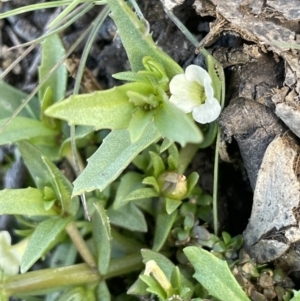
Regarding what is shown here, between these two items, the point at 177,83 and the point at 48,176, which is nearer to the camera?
the point at 177,83

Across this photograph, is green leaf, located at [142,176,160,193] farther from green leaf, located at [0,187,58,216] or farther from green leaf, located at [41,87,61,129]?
green leaf, located at [41,87,61,129]

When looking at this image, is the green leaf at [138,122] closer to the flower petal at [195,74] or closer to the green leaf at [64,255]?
the flower petal at [195,74]

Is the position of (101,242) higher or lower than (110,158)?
lower

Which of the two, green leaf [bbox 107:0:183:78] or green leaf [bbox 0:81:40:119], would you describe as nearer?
green leaf [bbox 107:0:183:78]

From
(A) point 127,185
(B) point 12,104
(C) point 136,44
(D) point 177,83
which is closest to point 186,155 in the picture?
(A) point 127,185

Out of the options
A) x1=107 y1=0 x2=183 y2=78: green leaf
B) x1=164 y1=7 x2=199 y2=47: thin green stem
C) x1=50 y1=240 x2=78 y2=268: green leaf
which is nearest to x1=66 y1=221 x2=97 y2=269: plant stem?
x1=50 y1=240 x2=78 y2=268: green leaf

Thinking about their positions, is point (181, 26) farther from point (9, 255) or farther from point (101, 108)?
point (9, 255)
